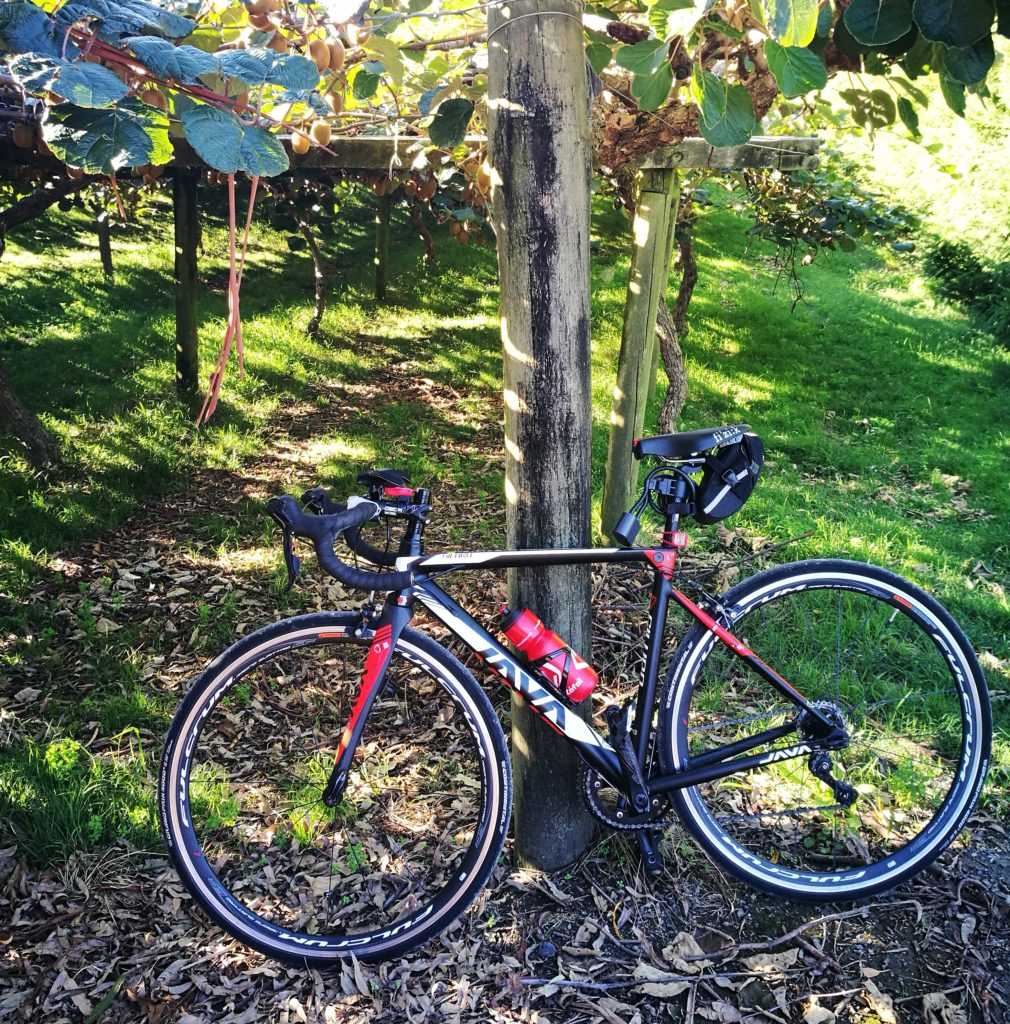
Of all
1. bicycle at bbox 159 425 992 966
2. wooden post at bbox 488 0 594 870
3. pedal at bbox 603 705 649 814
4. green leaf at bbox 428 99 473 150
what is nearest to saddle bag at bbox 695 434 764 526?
bicycle at bbox 159 425 992 966

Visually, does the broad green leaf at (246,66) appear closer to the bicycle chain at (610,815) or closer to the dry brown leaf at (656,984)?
the bicycle chain at (610,815)

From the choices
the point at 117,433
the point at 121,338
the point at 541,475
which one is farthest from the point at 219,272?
the point at 541,475

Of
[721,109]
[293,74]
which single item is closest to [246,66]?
[293,74]

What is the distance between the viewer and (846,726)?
258cm

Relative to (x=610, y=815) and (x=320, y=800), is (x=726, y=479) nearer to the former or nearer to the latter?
(x=610, y=815)

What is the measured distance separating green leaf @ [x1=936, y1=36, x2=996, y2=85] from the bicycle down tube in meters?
1.47

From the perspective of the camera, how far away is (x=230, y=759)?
312 cm

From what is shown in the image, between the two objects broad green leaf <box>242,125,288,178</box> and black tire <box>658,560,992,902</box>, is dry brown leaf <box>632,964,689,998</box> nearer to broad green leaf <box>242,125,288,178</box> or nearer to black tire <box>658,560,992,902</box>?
black tire <box>658,560,992,902</box>

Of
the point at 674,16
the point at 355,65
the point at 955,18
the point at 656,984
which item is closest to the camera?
the point at 674,16

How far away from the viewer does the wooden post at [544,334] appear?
6.35ft

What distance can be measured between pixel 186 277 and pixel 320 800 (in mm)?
5629

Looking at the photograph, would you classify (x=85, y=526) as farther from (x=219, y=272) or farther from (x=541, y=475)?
(x=219, y=272)

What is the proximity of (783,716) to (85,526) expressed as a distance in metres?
4.42

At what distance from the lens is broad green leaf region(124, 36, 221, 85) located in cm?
129
